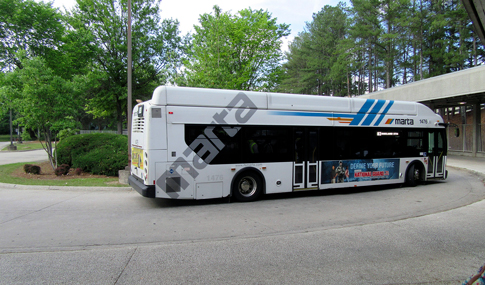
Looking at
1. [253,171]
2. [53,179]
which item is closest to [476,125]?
[253,171]

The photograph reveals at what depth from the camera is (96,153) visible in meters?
13.6

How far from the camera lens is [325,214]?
745 cm

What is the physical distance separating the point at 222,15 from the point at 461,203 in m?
18.3

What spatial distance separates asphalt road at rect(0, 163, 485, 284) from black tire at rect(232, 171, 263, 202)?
344 millimetres

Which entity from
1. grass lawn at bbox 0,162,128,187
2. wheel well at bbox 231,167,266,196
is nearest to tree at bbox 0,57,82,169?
grass lawn at bbox 0,162,128,187

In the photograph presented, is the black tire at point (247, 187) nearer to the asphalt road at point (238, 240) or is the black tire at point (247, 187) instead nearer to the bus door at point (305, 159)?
the asphalt road at point (238, 240)

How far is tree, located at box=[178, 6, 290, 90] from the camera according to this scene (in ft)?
62.6

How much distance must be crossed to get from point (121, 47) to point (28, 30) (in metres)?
6.92

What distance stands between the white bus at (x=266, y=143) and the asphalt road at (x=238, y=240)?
29.8 inches

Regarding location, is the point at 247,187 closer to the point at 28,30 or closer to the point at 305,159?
the point at 305,159

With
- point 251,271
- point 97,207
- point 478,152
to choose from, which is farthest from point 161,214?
point 478,152

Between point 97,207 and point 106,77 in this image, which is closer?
point 97,207

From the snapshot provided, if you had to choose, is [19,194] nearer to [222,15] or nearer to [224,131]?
[224,131]

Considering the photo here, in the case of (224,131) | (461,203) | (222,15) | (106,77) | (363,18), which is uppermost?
(363,18)
